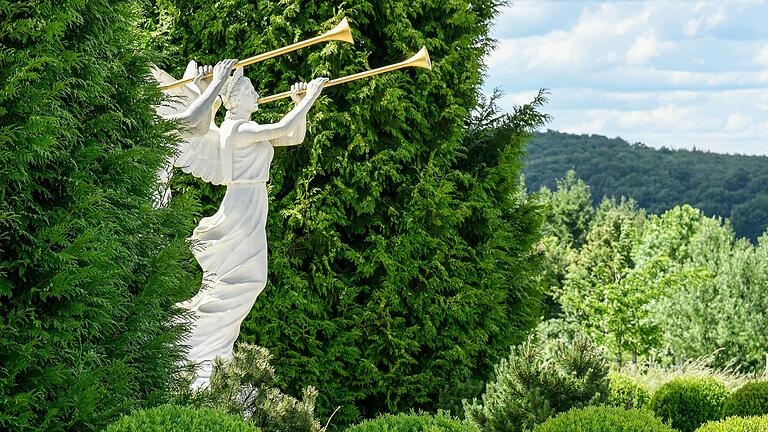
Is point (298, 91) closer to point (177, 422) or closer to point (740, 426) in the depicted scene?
point (177, 422)

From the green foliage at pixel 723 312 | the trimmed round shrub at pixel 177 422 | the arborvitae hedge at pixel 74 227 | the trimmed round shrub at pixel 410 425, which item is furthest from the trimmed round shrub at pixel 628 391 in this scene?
the green foliage at pixel 723 312

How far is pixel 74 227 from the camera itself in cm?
439

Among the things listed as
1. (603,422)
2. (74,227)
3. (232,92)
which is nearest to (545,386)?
(603,422)

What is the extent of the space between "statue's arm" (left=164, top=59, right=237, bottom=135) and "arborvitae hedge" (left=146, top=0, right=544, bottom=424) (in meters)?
2.66

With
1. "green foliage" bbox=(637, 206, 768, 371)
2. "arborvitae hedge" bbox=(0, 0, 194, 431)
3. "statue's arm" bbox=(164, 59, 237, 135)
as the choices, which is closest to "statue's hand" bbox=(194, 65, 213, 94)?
"statue's arm" bbox=(164, 59, 237, 135)

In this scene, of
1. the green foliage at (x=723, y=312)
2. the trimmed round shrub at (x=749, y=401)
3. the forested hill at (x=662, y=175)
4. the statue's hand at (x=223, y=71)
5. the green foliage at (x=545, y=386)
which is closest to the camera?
the statue's hand at (x=223, y=71)

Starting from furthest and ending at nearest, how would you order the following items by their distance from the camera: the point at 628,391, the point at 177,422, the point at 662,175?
the point at 662,175 < the point at 628,391 < the point at 177,422

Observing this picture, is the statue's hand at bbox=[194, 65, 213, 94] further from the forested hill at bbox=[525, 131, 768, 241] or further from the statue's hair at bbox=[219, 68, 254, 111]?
the forested hill at bbox=[525, 131, 768, 241]

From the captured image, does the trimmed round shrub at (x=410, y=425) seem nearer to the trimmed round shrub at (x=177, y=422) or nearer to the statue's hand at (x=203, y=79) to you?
the trimmed round shrub at (x=177, y=422)

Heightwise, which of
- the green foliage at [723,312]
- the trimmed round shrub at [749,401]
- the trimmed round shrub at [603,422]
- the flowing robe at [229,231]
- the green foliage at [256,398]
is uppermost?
the flowing robe at [229,231]

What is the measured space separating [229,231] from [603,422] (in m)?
3.78

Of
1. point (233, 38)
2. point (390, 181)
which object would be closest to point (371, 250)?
point (390, 181)

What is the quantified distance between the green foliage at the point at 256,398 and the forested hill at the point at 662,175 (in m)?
40.6

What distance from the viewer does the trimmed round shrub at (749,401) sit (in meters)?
8.45
